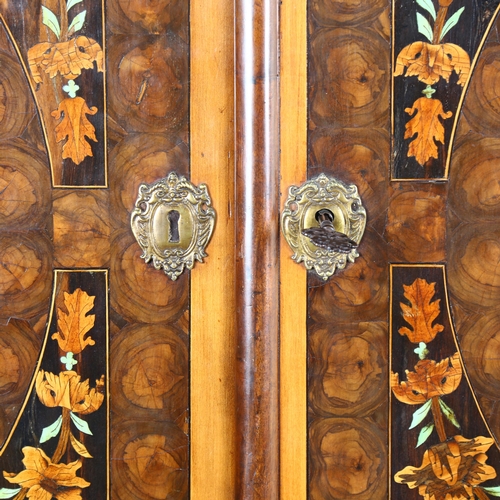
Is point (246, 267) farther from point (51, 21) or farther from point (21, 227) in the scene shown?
point (51, 21)

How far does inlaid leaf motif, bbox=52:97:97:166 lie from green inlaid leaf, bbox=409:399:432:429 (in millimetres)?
607

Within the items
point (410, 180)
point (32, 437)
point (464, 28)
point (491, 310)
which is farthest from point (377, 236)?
point (32, 437)

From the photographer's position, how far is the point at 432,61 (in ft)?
2.72

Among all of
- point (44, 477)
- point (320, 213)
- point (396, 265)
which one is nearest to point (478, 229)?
point (396, 265)

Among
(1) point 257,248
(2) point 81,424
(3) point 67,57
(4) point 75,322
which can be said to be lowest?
(2) point 81,424

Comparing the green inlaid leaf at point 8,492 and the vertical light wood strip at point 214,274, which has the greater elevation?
the vertical light wood strip at point 214,274

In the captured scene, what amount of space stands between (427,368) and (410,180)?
274 millimetres

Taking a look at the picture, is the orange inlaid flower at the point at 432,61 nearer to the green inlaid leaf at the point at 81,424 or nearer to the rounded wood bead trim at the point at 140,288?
the rounded wood bead trim at the point at 140,288

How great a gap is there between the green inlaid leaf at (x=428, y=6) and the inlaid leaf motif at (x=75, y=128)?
489 mm

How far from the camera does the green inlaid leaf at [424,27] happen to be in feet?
2.72

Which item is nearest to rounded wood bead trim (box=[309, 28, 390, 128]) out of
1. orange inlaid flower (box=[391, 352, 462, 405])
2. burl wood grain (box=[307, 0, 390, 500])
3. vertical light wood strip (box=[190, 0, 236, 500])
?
burl wood grain (box=[307, 0, 390, 500])

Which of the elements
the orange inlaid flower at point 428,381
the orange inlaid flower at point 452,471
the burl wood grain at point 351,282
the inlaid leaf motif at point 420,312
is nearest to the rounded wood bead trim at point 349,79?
the burl wood grain at point 351,282

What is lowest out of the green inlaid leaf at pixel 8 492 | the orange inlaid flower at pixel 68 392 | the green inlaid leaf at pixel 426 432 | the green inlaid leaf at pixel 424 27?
the green inlaid leaf at pixel 8 492

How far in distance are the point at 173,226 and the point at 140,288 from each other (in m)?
0.10
